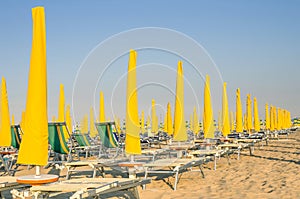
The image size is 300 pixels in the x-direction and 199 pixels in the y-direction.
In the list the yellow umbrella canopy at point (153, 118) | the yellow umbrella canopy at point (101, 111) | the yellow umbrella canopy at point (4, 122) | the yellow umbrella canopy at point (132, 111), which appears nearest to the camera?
the yellow umbrella canopy at point (132, 111)

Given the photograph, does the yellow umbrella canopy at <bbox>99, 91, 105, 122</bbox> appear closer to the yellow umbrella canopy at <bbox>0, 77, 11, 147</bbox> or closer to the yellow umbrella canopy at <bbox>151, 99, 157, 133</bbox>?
the yellow umbrella canopy at <bbox>0, 77, 11, 147</bbox>

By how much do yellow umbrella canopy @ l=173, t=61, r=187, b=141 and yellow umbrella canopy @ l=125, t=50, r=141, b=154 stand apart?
266 centimetres

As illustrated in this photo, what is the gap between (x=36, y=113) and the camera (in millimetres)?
3270

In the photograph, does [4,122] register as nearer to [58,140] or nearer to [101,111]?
[58,140]

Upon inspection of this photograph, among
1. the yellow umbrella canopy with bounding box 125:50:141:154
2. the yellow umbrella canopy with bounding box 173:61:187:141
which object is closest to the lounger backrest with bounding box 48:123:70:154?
the yellow umbrella canopy with bounding box 125:50:141:154

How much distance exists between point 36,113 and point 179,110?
16.4 feet

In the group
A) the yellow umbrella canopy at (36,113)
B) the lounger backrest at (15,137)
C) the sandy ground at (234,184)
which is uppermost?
the yellow umbrella canopy at (36,113)

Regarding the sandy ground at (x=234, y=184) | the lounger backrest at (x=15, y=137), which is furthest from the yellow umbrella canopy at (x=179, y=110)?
the lounger backrest at (x=15, y=137)

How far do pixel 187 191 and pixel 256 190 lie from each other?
92 cm

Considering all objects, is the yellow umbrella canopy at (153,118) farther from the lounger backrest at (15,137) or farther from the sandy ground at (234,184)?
the sandy ground at (234,184)

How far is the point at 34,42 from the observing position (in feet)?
11.2

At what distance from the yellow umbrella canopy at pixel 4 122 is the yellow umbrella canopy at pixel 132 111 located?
300 centimetres

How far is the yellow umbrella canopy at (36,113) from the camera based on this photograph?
10.7ft

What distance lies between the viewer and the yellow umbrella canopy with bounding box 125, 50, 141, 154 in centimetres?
512
